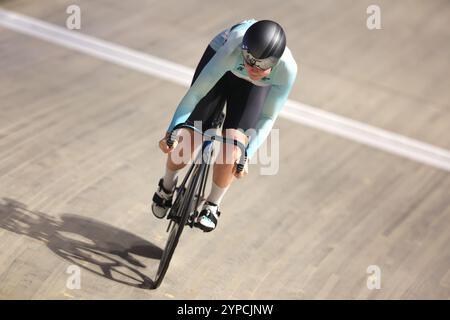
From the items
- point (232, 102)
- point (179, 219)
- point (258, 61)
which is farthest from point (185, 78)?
point (258, 61)

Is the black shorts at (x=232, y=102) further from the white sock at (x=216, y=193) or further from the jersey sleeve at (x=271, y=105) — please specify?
the white sock at (x=216, y=193)

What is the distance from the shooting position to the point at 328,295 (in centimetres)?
447

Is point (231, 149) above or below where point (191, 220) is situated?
above

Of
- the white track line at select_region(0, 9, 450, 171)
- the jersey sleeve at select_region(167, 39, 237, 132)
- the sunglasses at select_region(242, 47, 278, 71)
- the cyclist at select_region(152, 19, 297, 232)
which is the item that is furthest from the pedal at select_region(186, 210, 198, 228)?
the white track line at select_region(0, 9, 450, 171)

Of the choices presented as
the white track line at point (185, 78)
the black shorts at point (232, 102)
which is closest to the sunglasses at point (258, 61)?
the black shorts at point (232, 102)

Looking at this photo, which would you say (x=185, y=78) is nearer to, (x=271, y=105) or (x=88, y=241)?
(x=88, y=241)

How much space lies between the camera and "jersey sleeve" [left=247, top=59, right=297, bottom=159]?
3.95 metres

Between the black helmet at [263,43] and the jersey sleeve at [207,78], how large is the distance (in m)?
0.19

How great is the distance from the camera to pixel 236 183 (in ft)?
17.5

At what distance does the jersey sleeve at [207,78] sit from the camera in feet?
12.7

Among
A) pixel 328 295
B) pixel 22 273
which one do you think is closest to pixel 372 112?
pixel 328 295

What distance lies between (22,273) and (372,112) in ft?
10.8

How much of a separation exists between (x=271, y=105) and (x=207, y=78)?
0.34 m
